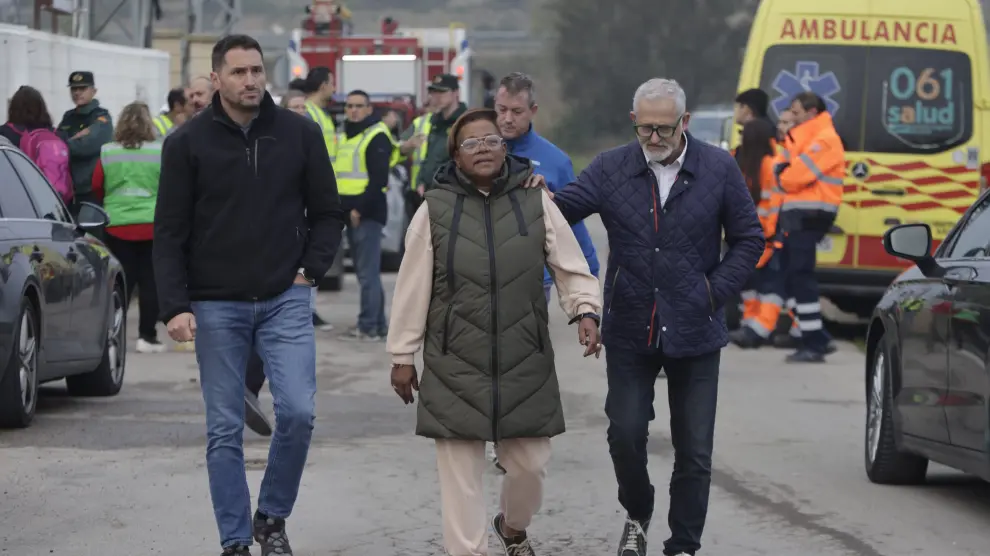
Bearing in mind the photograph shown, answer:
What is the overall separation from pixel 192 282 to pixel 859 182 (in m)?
9.52

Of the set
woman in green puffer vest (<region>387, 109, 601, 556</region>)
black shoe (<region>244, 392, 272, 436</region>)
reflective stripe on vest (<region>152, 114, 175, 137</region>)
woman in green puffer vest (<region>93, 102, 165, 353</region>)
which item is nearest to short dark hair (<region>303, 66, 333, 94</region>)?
reflective stripe on vest (<region>152, 114, 175, 137</region>)

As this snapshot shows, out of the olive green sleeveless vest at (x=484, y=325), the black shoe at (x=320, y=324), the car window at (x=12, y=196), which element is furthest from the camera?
the black shoe at (x=320, y=324)

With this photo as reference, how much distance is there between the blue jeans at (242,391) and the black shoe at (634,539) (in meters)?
1.17

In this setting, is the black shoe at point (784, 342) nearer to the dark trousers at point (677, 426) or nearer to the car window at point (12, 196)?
the car window at point (12, 196)

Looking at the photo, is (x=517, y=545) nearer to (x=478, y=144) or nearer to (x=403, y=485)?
(x=478, y=144)

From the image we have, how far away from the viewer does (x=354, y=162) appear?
51.7ft

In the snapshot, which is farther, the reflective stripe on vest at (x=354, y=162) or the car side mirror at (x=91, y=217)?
the reflective stripe on vest at (x=354, y=162)

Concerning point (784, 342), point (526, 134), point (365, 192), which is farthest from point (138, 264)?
point (526, 134)

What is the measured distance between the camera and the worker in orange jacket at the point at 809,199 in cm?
1488

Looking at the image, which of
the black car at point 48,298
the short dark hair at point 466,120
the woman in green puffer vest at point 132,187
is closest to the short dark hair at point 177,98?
the woman in green puffer vest at point 132,187

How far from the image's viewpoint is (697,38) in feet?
293

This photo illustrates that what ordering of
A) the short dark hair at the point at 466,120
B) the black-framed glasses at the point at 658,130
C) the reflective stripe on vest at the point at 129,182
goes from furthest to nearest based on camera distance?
the reflective stripe on vest at the point at 129,182 < the black-framed glasses at the point at 658,130 < the short dark hair at the point at 466,120

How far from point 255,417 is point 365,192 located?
250 inches

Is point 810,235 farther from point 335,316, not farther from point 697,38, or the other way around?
point 697,38
